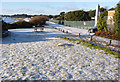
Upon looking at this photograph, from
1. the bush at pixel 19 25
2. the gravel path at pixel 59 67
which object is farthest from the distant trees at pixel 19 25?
the gravel path at pixel 59 67

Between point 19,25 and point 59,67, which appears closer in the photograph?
point 59,67

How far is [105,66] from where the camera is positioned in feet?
19.8

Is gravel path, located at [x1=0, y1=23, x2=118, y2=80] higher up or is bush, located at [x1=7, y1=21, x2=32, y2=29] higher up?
bush, located at [x1=7, y1=21, x2=32, y2=29]

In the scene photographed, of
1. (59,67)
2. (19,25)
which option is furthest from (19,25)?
(59,67)

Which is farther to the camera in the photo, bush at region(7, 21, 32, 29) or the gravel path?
bush at region(7, 21, 32, 29)

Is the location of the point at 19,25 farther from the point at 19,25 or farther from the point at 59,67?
the point at 59,67

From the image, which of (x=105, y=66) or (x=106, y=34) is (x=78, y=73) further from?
(x=106, y=34)

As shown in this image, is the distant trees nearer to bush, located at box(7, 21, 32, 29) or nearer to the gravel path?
bush, located at box(7, 21, 32, 29)

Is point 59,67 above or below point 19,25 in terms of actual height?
below

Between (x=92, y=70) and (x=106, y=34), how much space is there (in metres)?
9.33

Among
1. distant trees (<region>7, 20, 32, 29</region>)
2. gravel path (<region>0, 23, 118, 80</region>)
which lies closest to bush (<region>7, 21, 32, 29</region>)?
distant trees (<region>7, 20, 32, 29</region>)

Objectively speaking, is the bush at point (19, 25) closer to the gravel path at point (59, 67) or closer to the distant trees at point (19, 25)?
the distant trees at point (19, 25)

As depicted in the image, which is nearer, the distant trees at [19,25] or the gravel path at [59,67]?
the gravel path at [59,67]

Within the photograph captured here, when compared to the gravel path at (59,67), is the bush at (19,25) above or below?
above
